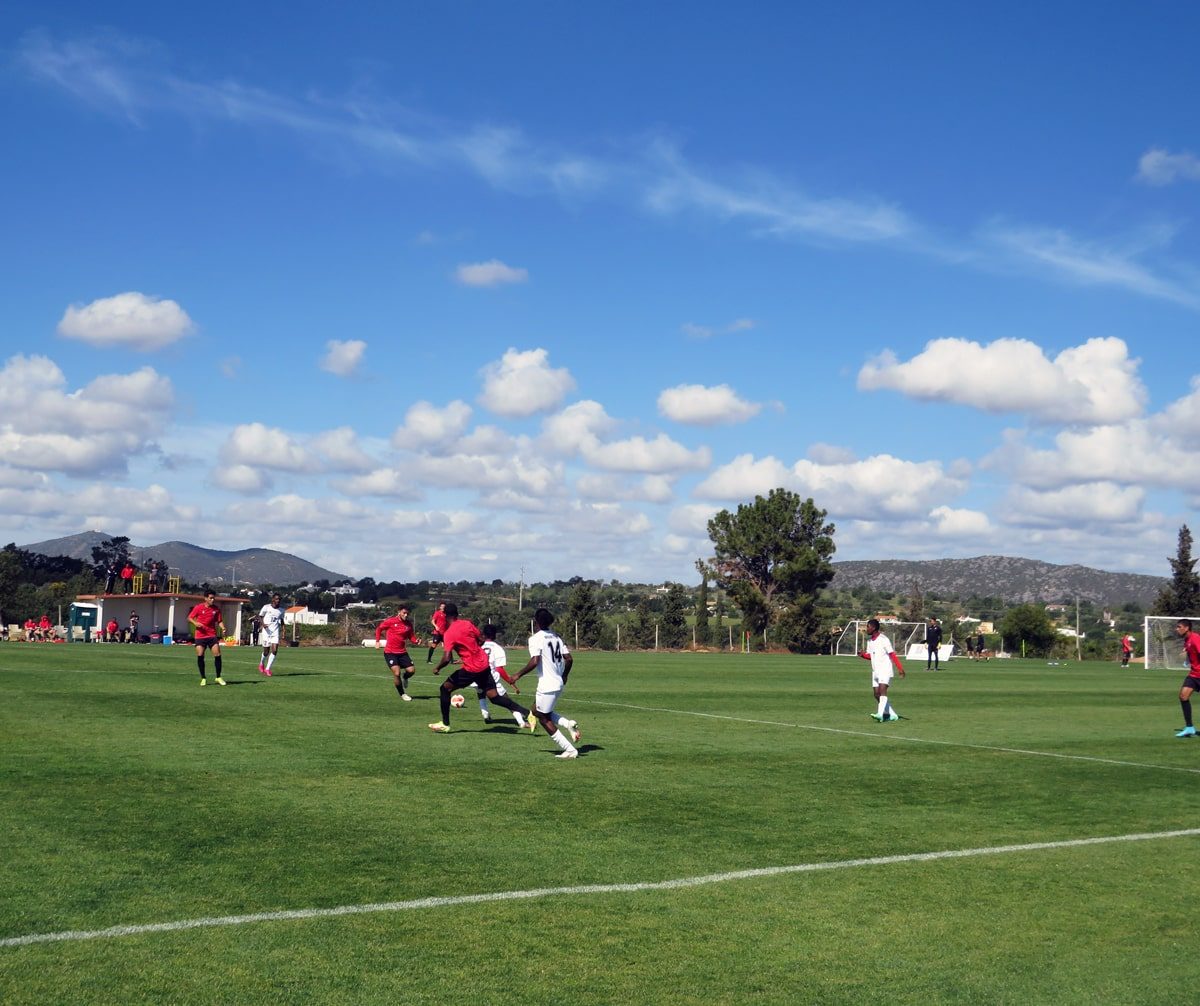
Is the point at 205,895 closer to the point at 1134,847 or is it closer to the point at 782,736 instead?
the point at 1134,847

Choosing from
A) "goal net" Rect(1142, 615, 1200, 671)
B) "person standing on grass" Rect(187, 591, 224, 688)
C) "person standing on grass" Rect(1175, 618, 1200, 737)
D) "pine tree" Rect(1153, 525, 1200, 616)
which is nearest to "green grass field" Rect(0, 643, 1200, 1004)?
"person standing on grass" Rect(1175, 618, 1200, 737)

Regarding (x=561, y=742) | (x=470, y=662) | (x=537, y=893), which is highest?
(x=470, y=662)

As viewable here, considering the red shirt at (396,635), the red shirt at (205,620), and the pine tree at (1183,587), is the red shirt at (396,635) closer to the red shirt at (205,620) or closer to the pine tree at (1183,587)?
the red shirt at (205,620)

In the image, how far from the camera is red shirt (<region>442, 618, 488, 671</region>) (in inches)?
705

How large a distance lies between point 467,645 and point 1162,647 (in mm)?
56348

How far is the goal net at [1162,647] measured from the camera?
2495 inches

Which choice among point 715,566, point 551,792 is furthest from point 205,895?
point 715,566

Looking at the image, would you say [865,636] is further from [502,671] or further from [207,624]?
[502,671]

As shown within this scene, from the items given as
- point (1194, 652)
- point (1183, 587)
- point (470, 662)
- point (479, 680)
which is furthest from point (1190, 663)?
point (1183, 587)

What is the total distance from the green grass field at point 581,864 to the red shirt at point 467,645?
1098 millimetres

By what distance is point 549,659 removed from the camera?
16.1 meters

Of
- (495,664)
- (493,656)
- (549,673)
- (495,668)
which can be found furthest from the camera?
(493,656)

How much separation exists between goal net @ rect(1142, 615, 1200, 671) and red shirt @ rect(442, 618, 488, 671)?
5340cm

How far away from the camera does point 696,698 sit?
28.6 m
